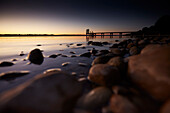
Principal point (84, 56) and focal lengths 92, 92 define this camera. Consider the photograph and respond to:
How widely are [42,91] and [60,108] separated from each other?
0.38m

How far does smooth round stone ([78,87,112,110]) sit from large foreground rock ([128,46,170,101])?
0.67 m

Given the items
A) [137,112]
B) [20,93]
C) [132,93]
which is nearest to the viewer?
[137,112]

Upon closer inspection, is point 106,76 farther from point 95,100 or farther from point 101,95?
point 95,100

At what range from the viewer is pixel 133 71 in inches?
76.9

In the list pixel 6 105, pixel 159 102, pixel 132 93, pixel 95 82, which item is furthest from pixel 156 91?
pixel 6 105

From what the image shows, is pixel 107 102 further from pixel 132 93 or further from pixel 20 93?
pixel 20 93

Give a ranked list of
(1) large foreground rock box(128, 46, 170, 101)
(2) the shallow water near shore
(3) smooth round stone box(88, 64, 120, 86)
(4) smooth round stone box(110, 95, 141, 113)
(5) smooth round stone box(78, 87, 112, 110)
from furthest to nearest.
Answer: (2) the shallow water near shore, (3) smooth round stone box(88, 64, 120, 86), (5) smooth round stone box(78, 87, 112, 110), (1) large foreground rock box(128, 46, 170, 101), (4) smooth round stone box(110, 95, 141, 113)

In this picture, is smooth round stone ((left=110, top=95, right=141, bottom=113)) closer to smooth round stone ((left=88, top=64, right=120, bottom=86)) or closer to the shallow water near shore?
smooth round stone ((left=88, top=64, right=120, bottom=86))

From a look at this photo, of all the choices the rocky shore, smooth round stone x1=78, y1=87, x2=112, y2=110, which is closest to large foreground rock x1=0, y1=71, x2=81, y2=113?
the rocky shore

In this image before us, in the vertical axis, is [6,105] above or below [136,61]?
below

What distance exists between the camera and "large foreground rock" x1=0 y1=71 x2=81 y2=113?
51.9 inches

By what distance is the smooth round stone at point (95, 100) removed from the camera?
1573 mm

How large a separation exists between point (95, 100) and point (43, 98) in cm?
85

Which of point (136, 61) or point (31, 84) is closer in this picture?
point (31, 84)
